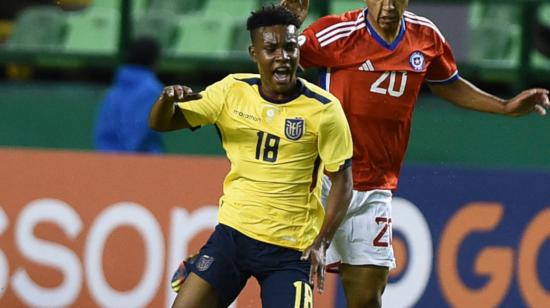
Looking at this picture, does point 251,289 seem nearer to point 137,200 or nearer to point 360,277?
point 137,200

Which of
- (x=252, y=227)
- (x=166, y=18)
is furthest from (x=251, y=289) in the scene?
(x=166, y=18)

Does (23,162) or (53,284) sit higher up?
(23,162)

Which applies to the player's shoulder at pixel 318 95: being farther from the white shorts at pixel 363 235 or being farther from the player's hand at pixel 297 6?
the white shorts at pixel 363 235

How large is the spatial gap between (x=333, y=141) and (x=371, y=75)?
1.03 m

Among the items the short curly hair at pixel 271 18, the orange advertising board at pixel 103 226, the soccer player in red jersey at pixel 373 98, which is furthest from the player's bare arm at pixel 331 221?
the orange advertising board at pixel 103 226

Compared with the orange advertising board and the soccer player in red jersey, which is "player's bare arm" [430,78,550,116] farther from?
the orange advertising board

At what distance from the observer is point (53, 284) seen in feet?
32.5

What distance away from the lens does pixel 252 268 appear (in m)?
6.99

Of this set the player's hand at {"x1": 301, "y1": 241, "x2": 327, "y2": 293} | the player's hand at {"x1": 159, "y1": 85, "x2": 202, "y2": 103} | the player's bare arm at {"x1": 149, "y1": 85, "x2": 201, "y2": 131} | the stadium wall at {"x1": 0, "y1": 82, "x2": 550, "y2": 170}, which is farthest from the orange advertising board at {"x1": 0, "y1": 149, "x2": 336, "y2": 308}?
the player's hand at {"x1": 159, "y1": 85, "x2": 202, "y2": 103}

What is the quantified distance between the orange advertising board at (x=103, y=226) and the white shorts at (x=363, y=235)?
1.83 m

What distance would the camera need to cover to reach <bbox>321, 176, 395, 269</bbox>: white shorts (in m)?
8.02

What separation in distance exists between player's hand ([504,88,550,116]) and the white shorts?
2.82 ft

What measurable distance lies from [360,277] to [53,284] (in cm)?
271

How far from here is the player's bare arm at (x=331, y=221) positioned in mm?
6820
